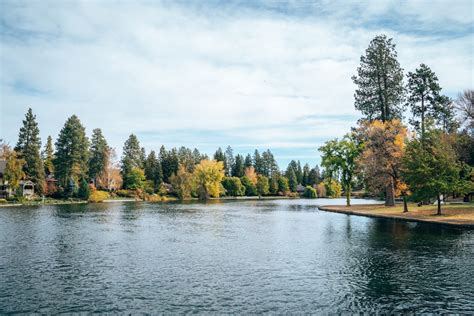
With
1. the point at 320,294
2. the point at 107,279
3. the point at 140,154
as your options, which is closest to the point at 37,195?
the point at 140,154

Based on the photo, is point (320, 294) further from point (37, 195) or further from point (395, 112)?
point (37, 195)

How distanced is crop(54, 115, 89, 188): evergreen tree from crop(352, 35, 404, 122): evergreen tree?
224 feet

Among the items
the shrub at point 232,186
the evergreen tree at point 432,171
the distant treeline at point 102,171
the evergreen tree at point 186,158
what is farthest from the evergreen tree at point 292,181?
the evergreen tree at point 432,171

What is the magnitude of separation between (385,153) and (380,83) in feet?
37.3

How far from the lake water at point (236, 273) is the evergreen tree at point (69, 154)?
224ft

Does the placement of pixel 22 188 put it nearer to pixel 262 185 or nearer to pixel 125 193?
pixel 125 193

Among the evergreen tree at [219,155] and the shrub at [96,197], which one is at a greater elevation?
the evergreen tree at [219,155]

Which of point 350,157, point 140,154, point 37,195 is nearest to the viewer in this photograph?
point 350,157

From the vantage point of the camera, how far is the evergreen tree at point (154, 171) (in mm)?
116000

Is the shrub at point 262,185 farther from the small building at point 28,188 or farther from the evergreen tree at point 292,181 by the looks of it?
the small building at point 28,188

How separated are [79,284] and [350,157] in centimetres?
5154

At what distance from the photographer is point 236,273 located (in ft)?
52.4

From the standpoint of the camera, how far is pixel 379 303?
11945mm

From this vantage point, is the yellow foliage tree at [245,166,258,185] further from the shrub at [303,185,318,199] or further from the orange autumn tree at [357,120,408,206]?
the orange autumn tree at [357,120,408,206]
